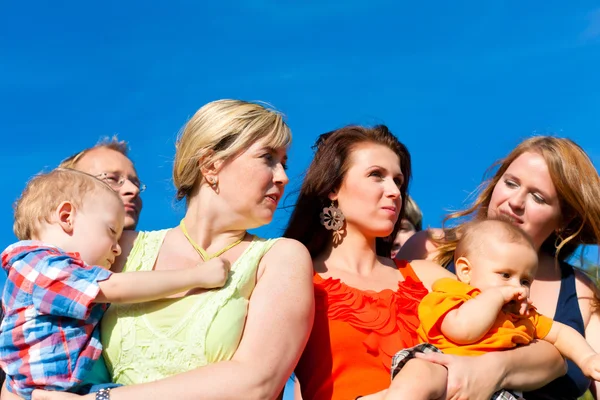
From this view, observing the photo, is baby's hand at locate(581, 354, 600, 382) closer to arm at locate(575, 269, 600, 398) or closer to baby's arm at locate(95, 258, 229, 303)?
arm at locate(575, 269, 600, 398)

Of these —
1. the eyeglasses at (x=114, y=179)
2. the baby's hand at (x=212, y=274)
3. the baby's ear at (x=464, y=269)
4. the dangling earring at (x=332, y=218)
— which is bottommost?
the baby's hand at (x=212, y=274)

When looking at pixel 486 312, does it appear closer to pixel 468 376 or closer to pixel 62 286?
pixel 468 376

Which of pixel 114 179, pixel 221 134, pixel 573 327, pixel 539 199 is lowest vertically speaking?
pixel 573 327

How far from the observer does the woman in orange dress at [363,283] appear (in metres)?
4.24

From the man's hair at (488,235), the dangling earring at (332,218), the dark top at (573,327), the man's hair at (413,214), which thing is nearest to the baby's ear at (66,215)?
the dangling earring at (332,218)

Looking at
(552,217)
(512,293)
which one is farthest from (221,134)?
(552,217)

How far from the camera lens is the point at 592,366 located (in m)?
4.20

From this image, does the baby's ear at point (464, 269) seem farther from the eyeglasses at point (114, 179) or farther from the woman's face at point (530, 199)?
the eyeglasses at point (114, 179)

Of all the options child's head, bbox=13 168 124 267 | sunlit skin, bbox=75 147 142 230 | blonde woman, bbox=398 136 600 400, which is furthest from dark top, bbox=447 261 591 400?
child's head, bbox=13 168 124 267

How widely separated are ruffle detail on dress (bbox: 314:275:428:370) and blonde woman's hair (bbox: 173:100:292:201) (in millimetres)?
916

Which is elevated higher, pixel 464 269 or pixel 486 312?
pixel 464 269

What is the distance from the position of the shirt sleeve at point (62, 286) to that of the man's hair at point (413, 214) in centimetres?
508

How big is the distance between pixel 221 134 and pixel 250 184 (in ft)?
1.00

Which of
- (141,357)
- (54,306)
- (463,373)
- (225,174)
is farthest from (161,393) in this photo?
(463,373)
